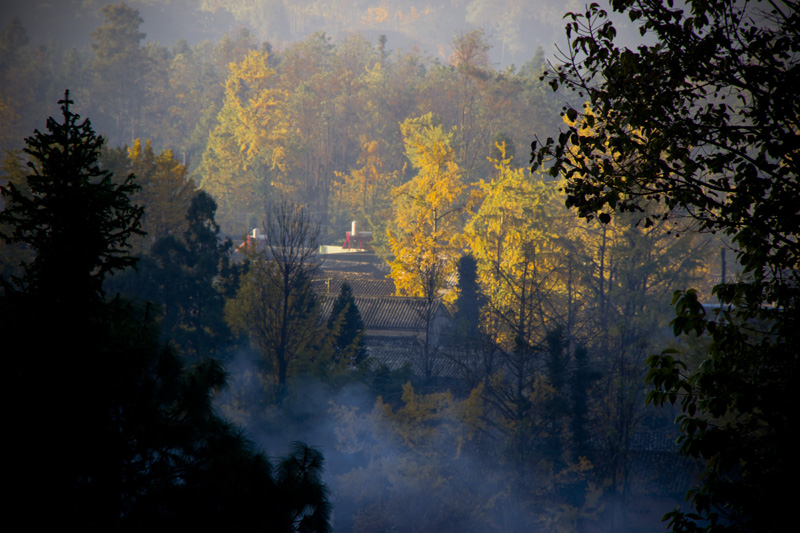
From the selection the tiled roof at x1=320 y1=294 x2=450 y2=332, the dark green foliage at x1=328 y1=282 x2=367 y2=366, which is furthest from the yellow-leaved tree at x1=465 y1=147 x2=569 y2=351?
the dark green foliage at x1=328 y1=282 x2=367 y2=366

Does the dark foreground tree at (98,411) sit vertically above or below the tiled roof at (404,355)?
above

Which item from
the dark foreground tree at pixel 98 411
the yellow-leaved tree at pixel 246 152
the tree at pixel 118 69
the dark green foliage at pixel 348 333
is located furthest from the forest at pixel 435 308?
the tree at pixel 118 69

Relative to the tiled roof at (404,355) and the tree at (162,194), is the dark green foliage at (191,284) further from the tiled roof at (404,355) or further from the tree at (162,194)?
the tiled roof at (404,355)

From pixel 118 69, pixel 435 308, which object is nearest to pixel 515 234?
pixel 435 308

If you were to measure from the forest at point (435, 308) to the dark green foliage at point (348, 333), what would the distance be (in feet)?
0.47

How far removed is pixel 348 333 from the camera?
2478 centimetres

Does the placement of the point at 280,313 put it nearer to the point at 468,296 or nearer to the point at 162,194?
the point at 468,296

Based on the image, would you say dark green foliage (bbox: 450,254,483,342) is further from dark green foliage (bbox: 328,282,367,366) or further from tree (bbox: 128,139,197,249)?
tree (bbox: 128,139,197,249)

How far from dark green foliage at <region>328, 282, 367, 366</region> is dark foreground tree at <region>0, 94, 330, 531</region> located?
17.7m

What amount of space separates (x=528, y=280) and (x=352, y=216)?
3445cm

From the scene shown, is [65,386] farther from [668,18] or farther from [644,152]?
[668,18]

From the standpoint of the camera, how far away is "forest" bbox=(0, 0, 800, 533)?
468 centimetres

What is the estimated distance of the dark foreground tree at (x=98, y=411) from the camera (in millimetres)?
4996

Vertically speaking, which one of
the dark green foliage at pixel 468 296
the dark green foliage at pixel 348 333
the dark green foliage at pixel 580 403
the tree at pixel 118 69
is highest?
the tree at pixel 118 69
